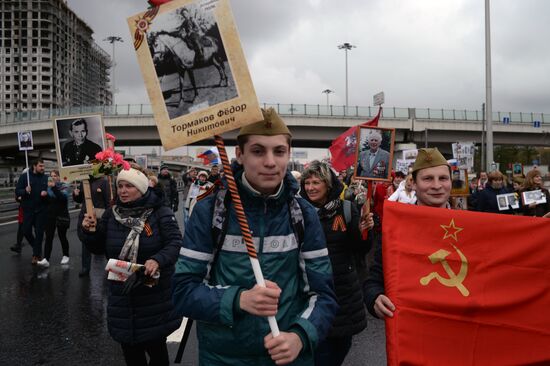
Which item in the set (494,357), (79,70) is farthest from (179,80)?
(79,70)

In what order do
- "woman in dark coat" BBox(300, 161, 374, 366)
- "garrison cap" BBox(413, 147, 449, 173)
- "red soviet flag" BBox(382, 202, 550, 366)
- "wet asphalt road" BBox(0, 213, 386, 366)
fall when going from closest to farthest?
"red soviet flag" BBox(382, 202, 550, 366)
"garrison cap" BBox(413, 147, 449, 173)
"woman in dark coat" BBox(300, 161, 374, 366)
"wet asphalt road" BBox(0, 213, 386, 366)

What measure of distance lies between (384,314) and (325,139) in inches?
1408

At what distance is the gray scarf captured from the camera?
3.36 m

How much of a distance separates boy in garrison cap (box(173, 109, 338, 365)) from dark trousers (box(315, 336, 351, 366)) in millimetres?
1093

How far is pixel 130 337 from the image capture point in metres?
3.22

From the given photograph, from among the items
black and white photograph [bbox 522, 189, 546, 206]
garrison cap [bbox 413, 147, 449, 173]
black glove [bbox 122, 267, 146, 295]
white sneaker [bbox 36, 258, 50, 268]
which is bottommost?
white sneaker [bbox 36, 258, 50, 268]

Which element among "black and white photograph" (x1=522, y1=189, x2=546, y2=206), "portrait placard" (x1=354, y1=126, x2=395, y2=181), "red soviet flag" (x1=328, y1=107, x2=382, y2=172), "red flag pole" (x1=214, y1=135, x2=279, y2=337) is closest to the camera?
"red flag pole" (x1=214, y1=135, x2=279, y2=337)

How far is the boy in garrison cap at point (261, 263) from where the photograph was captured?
77.4 inches

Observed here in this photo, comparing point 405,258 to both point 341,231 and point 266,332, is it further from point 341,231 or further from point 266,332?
point 266,332

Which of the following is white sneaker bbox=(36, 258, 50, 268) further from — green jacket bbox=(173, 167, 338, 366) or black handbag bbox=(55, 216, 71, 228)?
green jacket bbox=(173, 167, 338, 366)

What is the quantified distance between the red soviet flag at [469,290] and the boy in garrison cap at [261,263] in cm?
69

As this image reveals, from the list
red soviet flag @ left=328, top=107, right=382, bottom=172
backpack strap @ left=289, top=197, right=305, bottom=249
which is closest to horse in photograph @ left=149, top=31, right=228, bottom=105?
backpack strap @ left=289, top=197, right=305, bottom=249

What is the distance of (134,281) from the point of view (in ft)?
10.4

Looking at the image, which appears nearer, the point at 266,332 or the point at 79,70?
the point at 266,332
